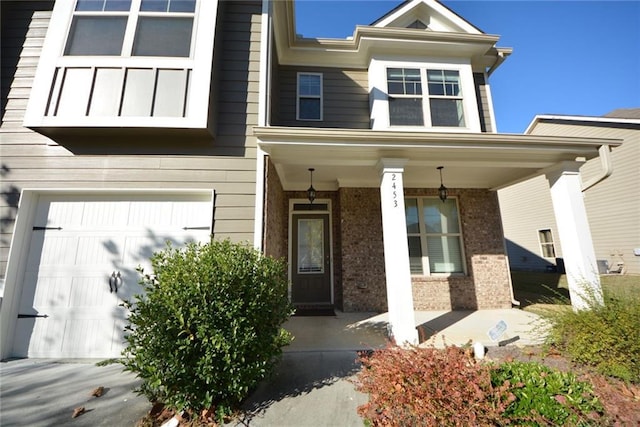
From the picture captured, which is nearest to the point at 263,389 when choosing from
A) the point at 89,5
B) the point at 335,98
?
the point at 335,98

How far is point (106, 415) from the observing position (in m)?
2.23

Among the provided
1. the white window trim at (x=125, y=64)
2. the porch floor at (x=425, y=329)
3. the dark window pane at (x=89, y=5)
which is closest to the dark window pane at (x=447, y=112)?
the porch floor at (x=425, y=329)

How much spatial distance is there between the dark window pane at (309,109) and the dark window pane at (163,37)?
2.65 meters

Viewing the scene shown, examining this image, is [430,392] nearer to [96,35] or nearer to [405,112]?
[405,112]

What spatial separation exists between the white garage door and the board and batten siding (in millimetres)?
270

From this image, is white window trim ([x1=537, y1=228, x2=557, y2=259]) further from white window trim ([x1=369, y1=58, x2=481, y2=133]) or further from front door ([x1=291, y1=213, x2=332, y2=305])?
front door ([x1=291, y1=213, x2=332, y2=305])

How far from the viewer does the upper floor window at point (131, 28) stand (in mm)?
3707

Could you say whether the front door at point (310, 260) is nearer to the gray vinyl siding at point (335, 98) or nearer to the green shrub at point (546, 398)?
the gray vinyl siding at point (335, 98)

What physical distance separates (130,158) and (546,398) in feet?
18.2

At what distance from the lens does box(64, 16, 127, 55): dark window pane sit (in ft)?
Result: 12.1

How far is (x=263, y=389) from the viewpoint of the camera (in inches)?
102

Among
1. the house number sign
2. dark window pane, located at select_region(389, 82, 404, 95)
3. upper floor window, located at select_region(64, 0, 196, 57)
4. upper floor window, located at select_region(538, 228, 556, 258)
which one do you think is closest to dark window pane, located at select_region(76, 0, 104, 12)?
upper floor window, located at select_region(64, 0, 196, 57)

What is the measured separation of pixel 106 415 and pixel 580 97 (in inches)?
681

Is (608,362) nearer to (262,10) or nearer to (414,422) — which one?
(414,422)
